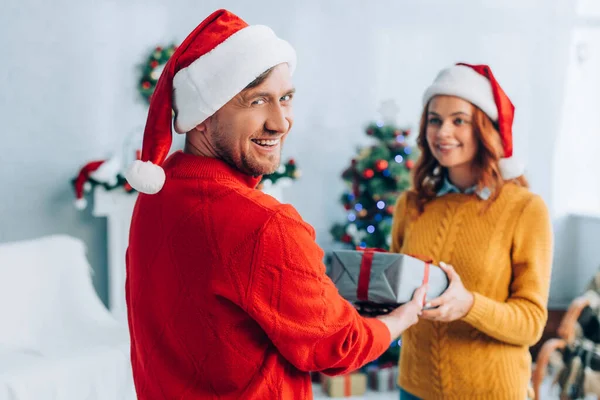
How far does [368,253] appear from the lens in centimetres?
178

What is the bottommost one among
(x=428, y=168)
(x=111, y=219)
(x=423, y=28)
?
(x=111, y=219)

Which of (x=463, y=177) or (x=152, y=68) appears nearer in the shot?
(x=463, y=177)

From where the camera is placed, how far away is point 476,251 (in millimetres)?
1910

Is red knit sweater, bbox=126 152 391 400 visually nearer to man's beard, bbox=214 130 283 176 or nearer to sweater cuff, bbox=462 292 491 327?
man's beard, bbox=214 130 283 176

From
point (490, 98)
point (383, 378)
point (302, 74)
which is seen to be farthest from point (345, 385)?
point (490, 98)

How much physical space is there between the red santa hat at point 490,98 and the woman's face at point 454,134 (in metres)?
0.03

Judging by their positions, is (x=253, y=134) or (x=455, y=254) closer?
(x=253, y=134)

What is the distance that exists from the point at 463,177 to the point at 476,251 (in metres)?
0.26

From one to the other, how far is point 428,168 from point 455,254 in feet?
1.09

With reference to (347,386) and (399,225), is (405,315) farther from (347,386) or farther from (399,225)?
(347,386)

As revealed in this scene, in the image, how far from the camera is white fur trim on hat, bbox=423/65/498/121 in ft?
6.45

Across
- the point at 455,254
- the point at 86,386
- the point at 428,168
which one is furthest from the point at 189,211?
the point at 86,386

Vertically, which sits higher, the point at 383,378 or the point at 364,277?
the point at 364,277

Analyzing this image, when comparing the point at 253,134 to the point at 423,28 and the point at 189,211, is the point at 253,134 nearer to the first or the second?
the point at 189,211
